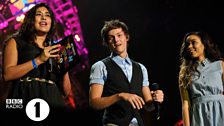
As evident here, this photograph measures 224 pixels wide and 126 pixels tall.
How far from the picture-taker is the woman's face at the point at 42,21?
1.68m

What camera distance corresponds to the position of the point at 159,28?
3303mm

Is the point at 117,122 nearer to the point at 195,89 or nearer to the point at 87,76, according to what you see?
the point at 195,89

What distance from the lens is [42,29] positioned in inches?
65.8

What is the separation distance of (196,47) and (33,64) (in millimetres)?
932

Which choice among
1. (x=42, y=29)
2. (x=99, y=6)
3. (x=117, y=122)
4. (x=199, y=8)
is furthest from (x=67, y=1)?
(x=117, y=122)

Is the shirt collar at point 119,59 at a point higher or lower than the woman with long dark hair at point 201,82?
higher

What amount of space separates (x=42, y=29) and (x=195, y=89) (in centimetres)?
86

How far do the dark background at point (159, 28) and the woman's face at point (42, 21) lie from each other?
56.8 inches

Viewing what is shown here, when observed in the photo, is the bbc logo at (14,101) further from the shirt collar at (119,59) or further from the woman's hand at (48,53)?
the shirt collar at (119,59)

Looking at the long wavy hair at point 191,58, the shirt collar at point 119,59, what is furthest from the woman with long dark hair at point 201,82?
the shirt collar at point 119,59

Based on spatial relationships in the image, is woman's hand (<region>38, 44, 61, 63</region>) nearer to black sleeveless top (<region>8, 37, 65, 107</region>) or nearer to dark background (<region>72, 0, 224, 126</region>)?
black sleeveless top (<region>8, 37, 65, 107</region>)

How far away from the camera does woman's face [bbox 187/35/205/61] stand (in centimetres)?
200

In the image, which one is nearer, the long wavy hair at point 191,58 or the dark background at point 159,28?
the long wavy hair at point 191,58

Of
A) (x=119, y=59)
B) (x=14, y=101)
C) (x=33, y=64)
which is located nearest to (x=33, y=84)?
(x=33, y=64)
